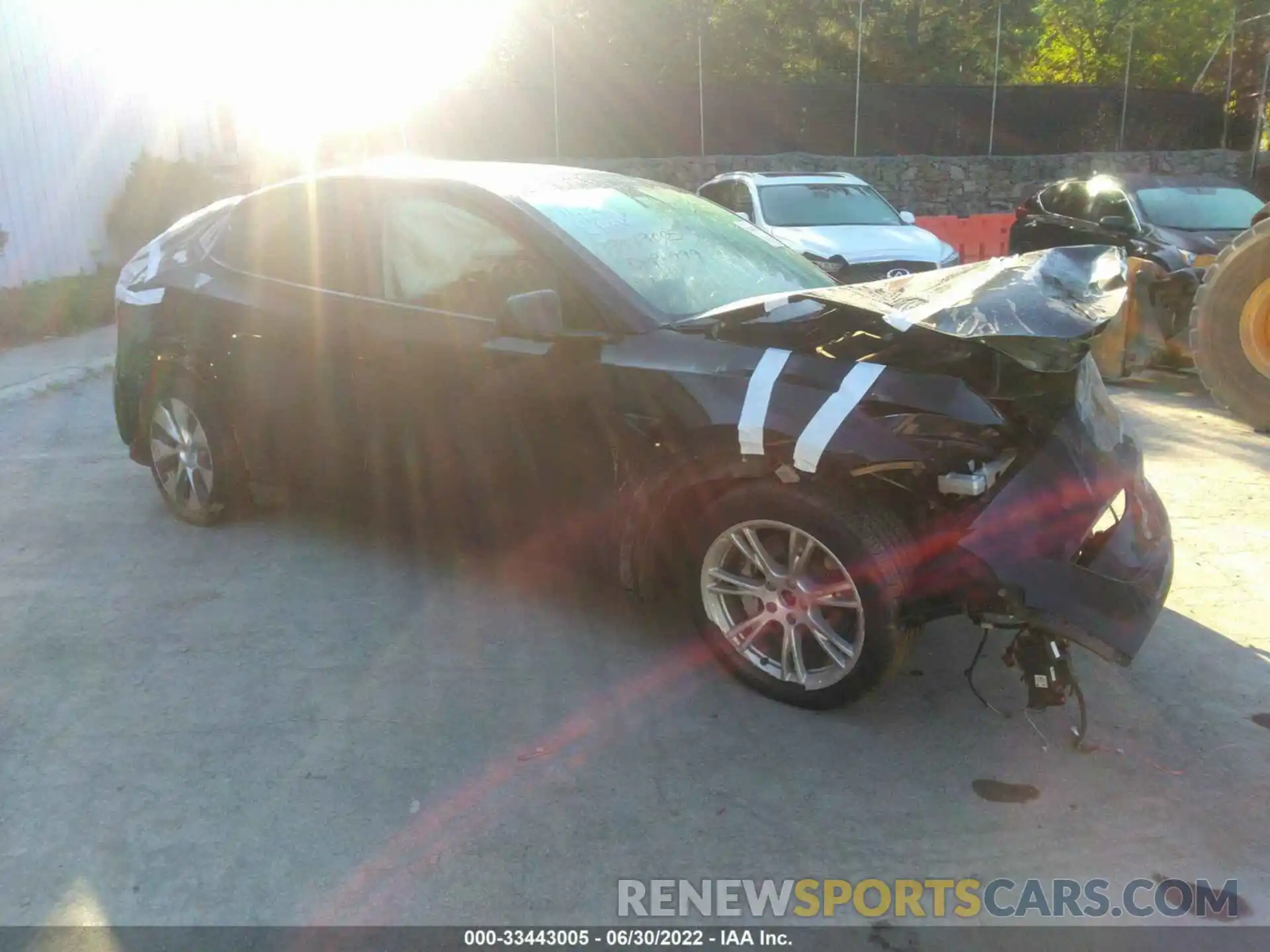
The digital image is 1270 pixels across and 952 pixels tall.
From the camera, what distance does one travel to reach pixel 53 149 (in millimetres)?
12211

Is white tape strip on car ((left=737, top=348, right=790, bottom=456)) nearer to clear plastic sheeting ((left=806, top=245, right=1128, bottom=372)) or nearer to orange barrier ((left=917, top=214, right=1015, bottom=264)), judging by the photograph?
clear plastic sheeting ((left=806, top=245, right=1128, bottom=372))

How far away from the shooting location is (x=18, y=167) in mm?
11570

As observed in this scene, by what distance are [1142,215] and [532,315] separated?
25.7ft

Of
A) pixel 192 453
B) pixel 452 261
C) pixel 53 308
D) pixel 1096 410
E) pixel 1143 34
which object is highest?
pixel 1143 34

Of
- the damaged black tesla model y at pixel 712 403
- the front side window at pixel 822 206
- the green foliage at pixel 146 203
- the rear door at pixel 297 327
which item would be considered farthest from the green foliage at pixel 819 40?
the damaged black tesla model y at pixel 712 403

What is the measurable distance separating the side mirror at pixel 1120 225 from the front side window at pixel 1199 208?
0.42 m

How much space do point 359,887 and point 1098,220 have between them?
918 cm

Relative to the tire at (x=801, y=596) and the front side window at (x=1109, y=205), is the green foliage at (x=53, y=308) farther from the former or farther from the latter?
the front side window at (x=1109, y=205)

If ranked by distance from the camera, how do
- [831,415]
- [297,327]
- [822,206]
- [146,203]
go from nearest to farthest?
[831,415] < [297,327] < [822,206] < [146,203]

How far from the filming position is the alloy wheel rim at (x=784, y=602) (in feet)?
10.6

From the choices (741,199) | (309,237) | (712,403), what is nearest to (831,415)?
(712,403)

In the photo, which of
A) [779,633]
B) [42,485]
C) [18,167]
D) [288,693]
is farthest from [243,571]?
[18,167]

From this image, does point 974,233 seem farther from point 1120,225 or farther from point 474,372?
point 474,372

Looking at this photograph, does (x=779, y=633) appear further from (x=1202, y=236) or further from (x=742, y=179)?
(x=742, y=179)
